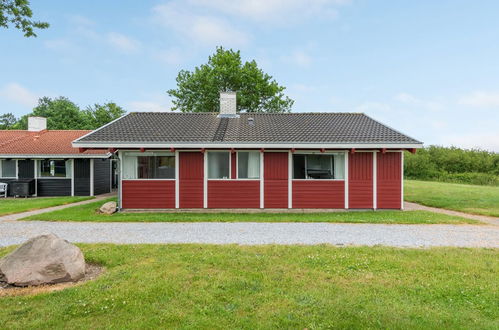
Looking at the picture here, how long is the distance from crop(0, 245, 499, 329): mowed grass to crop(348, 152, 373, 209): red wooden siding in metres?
6.04

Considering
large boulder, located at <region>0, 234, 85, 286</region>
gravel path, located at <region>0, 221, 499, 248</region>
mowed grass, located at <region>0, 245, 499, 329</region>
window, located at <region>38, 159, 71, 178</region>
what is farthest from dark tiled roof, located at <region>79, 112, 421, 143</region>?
large boulder, located at <region>0, 234, 85, 286</region>

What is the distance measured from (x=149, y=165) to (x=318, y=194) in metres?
6.64

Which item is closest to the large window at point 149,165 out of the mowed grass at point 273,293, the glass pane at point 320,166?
the glass pane at point 320,166

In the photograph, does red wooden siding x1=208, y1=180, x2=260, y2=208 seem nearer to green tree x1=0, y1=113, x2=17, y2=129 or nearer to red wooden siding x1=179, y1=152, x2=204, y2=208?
red wooden siding x1=179, y1=152, x2=204, y2=208

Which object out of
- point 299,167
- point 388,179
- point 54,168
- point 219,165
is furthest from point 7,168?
point 388,179

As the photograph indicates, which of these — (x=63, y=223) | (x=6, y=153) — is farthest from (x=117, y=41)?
(x=63, y=223)

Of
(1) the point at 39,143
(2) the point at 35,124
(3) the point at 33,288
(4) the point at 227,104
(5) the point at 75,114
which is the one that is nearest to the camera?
(3) the point at 33,288

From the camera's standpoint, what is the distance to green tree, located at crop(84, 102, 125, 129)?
37.1m

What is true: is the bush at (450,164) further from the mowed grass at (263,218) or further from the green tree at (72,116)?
the green tree at (72,116)

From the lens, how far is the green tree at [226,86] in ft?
96.4

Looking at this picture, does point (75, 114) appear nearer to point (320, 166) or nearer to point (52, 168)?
point (52, 168)

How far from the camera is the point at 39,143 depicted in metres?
17.8

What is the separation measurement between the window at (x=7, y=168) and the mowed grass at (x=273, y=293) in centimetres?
1515

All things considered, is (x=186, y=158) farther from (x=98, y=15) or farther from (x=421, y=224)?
(x=98, y=15)
